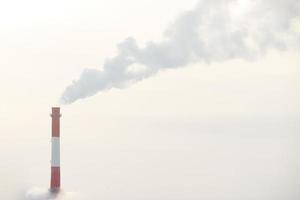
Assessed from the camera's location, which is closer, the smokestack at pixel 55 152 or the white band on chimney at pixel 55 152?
the smokestack at pixel 55 152

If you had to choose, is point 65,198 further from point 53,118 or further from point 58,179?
point 53,118

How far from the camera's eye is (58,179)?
947 centimetres

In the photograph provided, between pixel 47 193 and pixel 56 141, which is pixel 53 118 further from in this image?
pixel 47 193

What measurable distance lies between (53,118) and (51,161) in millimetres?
1044

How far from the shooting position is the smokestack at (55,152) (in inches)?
357

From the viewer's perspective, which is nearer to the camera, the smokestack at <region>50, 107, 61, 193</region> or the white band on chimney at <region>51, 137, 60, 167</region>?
the smokestack at <region>50, 107, 61, 193</region>

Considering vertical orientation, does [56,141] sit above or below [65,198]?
above

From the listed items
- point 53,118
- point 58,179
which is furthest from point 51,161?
point 53,118

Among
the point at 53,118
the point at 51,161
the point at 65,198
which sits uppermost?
the point at 53,118

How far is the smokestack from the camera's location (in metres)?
9.07

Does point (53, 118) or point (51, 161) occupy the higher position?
point (53, 118)

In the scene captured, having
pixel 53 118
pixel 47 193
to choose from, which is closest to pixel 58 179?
pixel 47 193

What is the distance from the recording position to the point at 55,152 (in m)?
9.30

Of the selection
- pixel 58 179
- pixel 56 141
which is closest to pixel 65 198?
pixel 58 179
